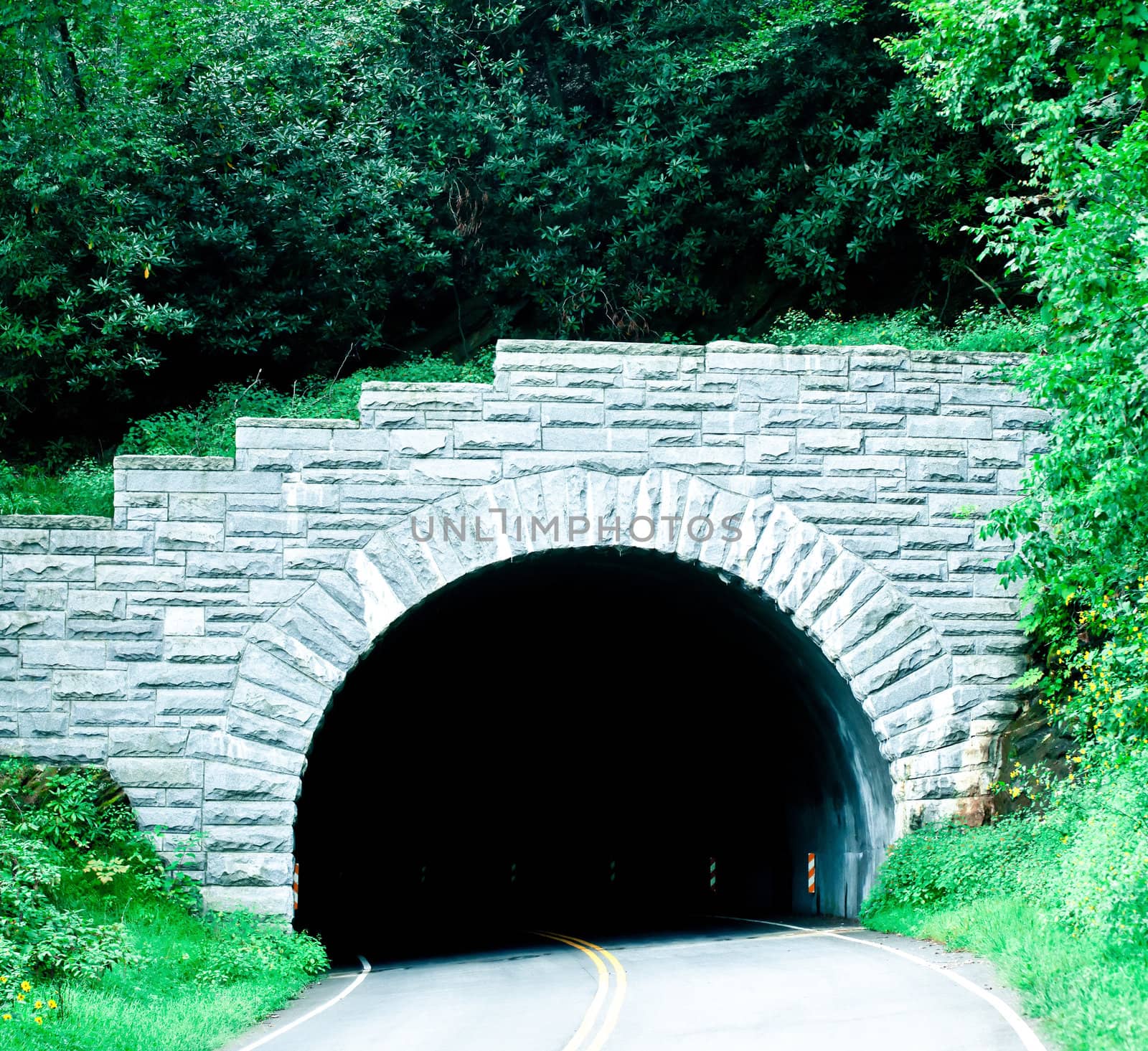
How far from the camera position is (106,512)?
14.3 metres

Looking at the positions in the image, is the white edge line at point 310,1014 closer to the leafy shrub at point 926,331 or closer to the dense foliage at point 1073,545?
the dense foliage at point 1073,545

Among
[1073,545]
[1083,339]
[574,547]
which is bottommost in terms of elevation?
[1073,545]

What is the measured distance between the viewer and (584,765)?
87.8ft

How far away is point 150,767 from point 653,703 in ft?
40.5

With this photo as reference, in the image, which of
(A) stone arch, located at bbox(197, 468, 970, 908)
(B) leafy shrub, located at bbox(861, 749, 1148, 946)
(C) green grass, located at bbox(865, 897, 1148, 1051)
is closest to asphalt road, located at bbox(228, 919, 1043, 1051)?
(C) green grass, located at bbox(865, 897, 1148, 1051)

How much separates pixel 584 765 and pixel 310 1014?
1667cm

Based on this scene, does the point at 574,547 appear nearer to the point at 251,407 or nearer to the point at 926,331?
the point at 251,407

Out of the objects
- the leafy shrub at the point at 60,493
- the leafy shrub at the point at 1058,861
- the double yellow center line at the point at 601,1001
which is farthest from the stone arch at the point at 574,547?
the double yellow center line at the point at 601,1001

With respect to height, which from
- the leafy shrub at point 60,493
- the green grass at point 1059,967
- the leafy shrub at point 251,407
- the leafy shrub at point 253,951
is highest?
the leafy shrub at point 251,407

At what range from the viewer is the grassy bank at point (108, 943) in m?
8.62

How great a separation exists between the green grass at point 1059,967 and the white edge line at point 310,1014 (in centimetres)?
536

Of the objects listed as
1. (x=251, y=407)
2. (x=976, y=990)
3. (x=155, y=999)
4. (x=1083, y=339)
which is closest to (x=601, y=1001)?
(x=976, y=990)

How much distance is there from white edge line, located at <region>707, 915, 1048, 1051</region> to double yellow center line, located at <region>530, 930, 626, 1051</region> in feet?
7.70

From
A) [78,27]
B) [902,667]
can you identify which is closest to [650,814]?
[902,667]
